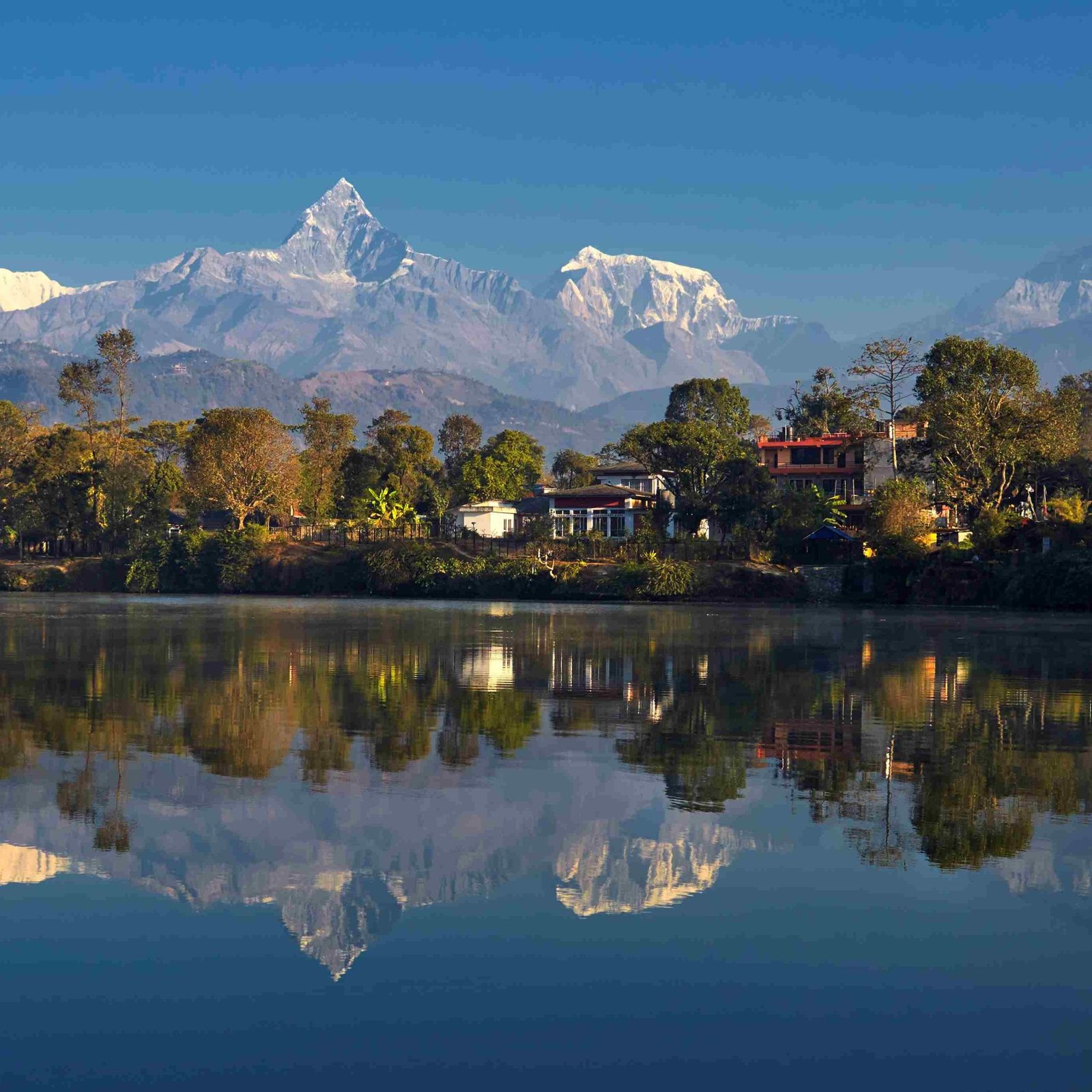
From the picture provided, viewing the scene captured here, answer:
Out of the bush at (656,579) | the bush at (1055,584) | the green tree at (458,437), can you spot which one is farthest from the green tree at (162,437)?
the bush at (1055,584)

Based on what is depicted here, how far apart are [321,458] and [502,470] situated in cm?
1954

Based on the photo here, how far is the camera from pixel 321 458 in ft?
461

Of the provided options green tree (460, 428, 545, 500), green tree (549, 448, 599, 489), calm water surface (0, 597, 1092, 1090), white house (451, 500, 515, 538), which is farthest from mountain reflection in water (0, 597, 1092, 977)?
green tree (549, 448, 599, 489)

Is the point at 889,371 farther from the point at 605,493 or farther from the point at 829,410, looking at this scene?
the point at 829,410

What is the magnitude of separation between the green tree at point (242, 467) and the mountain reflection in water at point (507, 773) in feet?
243

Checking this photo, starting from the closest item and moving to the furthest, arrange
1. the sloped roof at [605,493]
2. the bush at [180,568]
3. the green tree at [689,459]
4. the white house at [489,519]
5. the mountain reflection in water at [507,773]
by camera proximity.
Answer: the mountain reflection in water at [507,773], the green tree at [689,459], the bush at [180,568], the sloped roof at [605,493], the white house at [489,519]

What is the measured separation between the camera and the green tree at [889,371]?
10569cm

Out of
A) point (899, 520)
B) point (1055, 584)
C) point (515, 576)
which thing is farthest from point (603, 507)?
point (1055, 584)

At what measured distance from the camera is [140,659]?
38.5m

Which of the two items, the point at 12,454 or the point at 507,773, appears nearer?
the point at 507,773

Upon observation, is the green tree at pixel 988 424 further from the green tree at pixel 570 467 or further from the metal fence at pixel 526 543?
the green tree at pixel 570 467

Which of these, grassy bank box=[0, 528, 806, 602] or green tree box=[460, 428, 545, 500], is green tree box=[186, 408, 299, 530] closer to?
grassy bank box=[0, 528, 806, 602]

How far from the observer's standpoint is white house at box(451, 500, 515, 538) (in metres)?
116

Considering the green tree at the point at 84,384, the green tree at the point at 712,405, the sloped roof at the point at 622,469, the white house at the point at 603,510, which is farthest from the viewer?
the green tree at the point at 84,384
